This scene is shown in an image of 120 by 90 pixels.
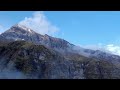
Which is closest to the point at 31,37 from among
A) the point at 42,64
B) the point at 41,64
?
the point at 42,64

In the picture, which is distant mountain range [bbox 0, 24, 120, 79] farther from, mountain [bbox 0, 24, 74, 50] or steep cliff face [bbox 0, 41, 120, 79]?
mountain [bbox 0, 24, 74, 50]

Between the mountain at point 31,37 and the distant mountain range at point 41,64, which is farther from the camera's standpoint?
the mountain at point 31,37

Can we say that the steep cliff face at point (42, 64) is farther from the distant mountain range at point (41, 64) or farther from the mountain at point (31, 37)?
the mountain at point (31, 37)

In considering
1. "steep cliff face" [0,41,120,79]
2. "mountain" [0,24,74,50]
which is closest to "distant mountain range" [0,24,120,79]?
"steep cliff face" [0,41,120,79]

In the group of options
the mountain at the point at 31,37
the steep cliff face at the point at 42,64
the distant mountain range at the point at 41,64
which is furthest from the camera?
the mountain at the point at 31,37

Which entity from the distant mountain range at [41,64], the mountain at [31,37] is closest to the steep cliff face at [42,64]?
the distant mountain range at [41,64]

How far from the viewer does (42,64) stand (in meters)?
98.9

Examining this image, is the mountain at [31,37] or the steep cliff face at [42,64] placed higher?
the mountain at [31,37]

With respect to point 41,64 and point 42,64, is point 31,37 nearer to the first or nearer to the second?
point 42,64

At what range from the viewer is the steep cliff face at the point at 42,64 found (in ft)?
307
